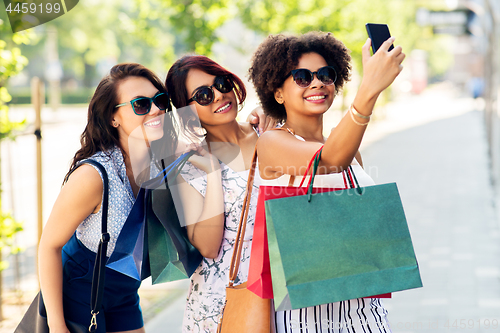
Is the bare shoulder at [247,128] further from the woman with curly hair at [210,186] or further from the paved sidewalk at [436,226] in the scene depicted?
the paved sidewalk at [436,226]

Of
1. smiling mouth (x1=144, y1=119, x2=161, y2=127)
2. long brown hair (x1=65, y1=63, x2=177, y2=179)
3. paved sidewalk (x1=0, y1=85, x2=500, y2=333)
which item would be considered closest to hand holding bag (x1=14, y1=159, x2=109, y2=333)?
long brown hair (x1=65, y1=63, x2=177, y2=179)

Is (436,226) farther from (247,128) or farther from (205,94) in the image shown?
(205,94)

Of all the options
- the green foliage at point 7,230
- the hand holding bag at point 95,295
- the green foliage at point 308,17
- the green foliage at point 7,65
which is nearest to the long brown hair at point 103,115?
the hand holding bag at point 95,295

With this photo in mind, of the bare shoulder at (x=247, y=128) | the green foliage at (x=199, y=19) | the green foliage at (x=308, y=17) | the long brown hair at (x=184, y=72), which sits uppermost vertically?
the green foliage at (x=308, y=17)

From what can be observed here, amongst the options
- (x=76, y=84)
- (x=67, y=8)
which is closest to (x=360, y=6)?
(x=67, y=8)

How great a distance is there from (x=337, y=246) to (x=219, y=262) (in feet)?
2.73

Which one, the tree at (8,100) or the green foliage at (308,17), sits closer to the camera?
the tree at (8,100)

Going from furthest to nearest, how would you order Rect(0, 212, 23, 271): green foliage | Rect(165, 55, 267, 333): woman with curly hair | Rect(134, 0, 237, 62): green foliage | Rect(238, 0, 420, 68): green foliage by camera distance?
Rect(238, 0, 420, 68): green foliage → Rect(134, 0, 237, 62): green foliage → Rect(0, 212, 23, 271): green foliage → Rect(165, 55, 267, 333): woman with curly hair

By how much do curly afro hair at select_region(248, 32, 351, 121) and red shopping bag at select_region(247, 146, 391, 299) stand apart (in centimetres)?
54

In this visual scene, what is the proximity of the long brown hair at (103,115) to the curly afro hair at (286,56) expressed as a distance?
61 cm

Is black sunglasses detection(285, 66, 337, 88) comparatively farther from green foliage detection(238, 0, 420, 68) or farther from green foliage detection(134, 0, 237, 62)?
green foliage detection(238, 0, 420, 68)

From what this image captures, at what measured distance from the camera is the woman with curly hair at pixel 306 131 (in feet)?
5.63

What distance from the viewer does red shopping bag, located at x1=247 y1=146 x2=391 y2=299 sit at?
1661 mm

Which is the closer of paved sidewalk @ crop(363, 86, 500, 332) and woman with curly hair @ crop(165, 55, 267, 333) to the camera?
woman with curly hair @ crop(165, 55, 267, 333)
